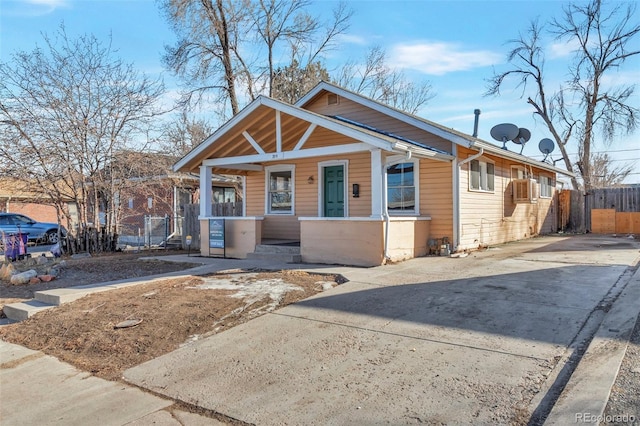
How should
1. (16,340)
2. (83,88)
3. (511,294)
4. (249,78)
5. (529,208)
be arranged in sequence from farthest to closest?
(249,78)
(529,208)
(83,88)
(511,294)
(16,340)

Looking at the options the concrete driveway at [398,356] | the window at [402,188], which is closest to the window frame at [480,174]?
the window at [402,188]

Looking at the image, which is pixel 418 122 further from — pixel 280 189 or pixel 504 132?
pixel 504 132

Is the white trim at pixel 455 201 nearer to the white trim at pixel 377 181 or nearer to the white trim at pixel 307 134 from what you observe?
the white trim at pixel 377 181

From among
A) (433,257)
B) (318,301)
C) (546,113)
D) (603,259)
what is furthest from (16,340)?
(546,113)

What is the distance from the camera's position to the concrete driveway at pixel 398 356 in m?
3.18

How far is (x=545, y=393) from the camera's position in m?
3.20

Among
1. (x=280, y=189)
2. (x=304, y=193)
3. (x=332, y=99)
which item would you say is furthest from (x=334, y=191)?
(x=332, y=99)

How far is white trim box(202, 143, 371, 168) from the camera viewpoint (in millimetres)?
9277

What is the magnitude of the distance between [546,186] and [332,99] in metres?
10.9

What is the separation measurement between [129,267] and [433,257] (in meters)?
7.18

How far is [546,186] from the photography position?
731 inches

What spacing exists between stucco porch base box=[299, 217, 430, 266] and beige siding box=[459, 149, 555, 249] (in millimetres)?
1787

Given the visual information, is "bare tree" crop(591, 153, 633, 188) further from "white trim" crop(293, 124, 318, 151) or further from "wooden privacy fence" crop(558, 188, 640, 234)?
"white trim" crop(293, 124, 318, 151)

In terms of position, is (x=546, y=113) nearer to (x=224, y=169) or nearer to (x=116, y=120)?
(x=224, y=169)
